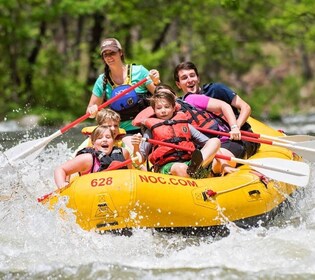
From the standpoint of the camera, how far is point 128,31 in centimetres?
1577

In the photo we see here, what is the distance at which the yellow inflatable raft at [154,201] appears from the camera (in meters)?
5.03

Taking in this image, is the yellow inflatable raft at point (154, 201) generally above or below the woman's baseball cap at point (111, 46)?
below

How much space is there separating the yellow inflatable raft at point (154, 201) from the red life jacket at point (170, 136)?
0.42 meters

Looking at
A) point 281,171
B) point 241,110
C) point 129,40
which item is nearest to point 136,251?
point 281,171

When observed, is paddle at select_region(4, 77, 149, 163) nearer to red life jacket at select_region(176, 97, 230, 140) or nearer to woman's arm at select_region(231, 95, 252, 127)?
red life jacket at select_region(176, 97, 230, 140)

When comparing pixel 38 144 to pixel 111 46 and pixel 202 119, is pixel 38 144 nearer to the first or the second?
pixel 111 46

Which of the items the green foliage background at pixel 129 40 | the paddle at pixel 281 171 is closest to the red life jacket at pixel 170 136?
the paddle at pixel 281 171

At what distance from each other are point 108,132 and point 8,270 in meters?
1.59

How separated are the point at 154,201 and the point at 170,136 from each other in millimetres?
885

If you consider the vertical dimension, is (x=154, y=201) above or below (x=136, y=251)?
above

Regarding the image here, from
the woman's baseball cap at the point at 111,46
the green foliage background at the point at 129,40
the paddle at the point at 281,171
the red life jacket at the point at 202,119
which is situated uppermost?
the woman's baseball cap at the point at 111,46

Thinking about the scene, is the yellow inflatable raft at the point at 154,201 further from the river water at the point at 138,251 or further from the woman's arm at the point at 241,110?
the woman's arm at the point at 241,110

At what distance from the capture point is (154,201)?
507 centimetres

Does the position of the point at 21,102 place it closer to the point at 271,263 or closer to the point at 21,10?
the point at 21,10
